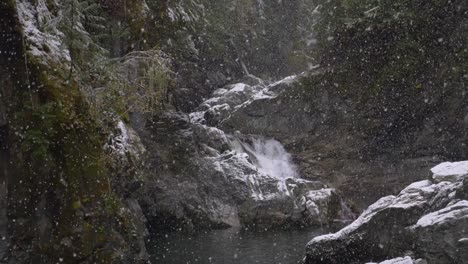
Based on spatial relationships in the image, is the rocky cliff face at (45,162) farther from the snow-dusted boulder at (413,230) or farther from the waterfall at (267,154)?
the waterfall at (267,154)

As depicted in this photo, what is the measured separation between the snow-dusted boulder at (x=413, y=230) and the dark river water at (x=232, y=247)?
1920 millimetres

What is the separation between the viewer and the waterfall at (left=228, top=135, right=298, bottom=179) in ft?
85.3

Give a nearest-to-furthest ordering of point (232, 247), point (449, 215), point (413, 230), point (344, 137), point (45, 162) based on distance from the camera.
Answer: point (45, 162) < point (449, 215) < point (413, 230) < point (232, 247) < point (344, 137)

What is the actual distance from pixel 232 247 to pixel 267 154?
12.6m

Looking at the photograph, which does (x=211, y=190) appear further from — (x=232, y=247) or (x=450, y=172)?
(x=450, y=172)

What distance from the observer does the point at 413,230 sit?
358 inches

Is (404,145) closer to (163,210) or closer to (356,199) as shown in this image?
(356,199)

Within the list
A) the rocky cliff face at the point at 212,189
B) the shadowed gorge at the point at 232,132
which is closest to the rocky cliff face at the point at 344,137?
the shadowed gorge at the point at 232,132

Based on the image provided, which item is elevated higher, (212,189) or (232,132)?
(232,132)

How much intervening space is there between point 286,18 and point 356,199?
1533cm

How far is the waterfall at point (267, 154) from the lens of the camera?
26.0 meters

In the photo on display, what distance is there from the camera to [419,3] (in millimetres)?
22328

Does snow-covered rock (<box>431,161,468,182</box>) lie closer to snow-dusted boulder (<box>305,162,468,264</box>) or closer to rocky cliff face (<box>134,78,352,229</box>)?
snow-dusted boulder (<box>305,162,468,264</box>)

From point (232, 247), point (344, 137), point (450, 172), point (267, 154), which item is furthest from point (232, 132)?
point (450, 172)
